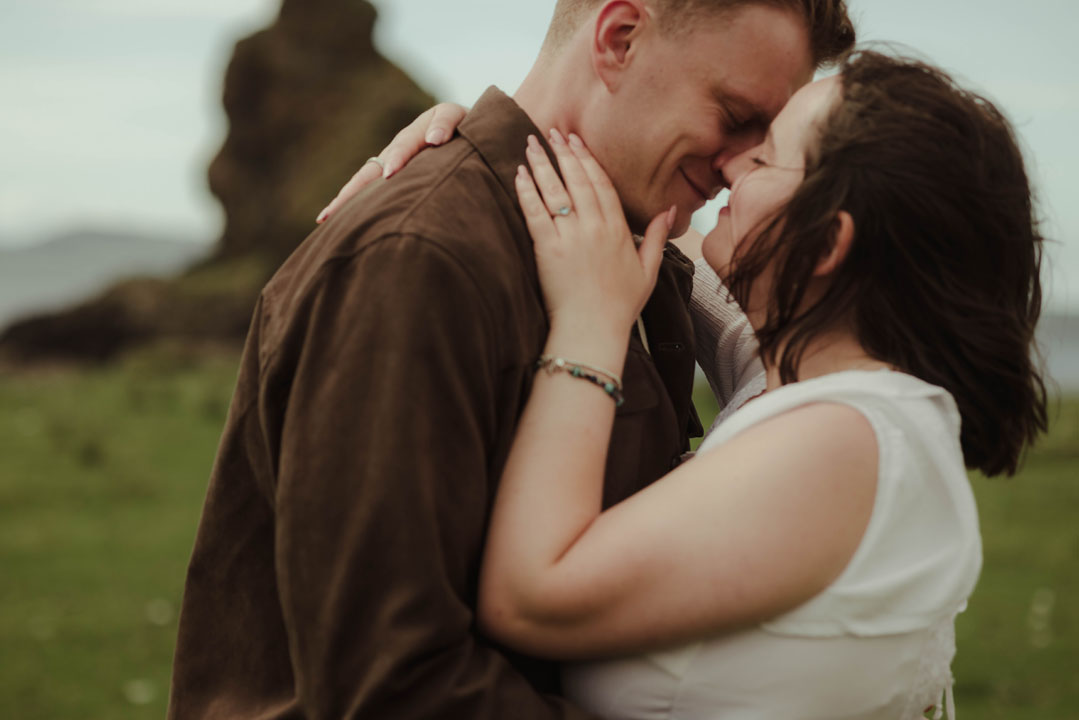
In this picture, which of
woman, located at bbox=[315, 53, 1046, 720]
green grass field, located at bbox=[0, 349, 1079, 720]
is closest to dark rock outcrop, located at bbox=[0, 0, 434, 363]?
green grass field, located at bbox=[0, 349, 1079, 720]

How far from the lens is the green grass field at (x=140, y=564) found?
18.9 ft

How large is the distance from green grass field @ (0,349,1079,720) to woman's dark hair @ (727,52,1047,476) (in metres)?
2.76

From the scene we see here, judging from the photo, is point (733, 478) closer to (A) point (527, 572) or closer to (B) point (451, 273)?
(A) point (527, 572)

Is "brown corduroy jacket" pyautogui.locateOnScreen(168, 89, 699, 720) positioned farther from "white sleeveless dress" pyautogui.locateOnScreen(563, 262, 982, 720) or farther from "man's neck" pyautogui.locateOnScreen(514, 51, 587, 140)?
"man's neck" pyautogui.locateOnScreen(514, 51, 587, 140)

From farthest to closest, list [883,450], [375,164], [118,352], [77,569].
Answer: [118,352], [77,569], [375,164], [883,450]

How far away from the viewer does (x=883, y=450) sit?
197 cm

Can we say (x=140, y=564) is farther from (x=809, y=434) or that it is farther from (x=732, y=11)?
(x=809, y=434)

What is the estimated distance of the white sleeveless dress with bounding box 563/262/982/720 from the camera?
1.98m

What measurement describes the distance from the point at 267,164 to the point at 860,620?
1997 cm

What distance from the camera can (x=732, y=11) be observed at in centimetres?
232

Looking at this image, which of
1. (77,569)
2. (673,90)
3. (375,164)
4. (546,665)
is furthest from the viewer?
(77,569)

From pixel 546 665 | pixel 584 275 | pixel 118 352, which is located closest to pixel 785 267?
pixel 584 275

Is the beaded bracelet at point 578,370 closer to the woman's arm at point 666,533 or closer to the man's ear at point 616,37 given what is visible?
the woman's arm at point 666,533

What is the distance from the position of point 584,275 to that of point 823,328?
1.52 ft
